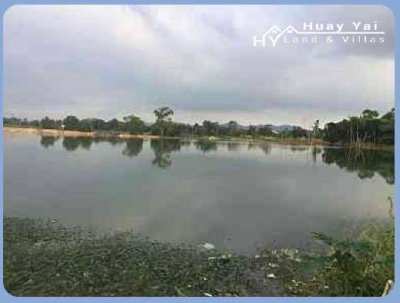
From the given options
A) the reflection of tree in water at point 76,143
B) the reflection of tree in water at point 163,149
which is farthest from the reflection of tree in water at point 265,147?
the reflection of tree in water at point 76,143

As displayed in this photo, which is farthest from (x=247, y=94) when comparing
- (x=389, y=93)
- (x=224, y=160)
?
(x=389, y=93)

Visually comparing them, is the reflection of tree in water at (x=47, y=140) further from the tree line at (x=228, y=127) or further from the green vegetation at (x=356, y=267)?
the green vegetation at (x=356, y=267)

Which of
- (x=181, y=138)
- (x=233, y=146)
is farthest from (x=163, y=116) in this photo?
(x=233, y=146)

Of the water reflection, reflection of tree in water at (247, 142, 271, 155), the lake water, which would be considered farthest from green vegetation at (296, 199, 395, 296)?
reflection of tree in water at (247, 142, 271, 155)

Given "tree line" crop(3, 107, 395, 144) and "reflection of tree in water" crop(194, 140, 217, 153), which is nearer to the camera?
"tree line" crop(3, 107, 395, 144)

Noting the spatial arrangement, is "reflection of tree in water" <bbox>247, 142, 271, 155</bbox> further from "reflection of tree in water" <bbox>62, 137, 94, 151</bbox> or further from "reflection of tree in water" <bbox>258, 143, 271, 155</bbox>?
"reflection of tree in water" <bbox>62, 137, 94, 151</bbox>

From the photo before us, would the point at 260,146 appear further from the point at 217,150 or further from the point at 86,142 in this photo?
the point at 86,142
